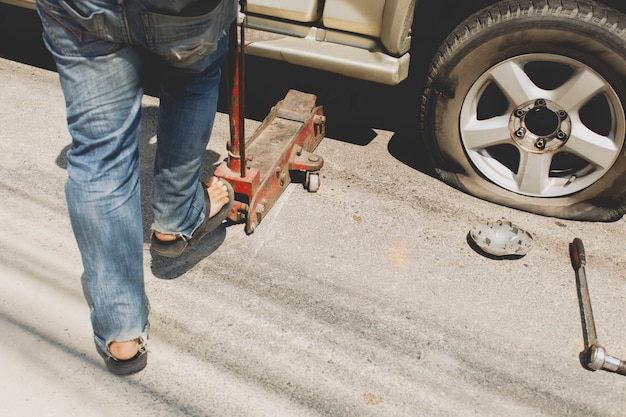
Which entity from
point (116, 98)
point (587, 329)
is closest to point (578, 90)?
point (587, 329)

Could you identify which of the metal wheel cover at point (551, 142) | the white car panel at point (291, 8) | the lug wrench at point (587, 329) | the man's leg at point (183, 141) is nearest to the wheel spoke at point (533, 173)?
the metal wheel cover at point (551, 142)

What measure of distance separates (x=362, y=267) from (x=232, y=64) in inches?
35.3

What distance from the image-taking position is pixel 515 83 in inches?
104

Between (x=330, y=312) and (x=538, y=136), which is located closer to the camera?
(x=330, y=312)

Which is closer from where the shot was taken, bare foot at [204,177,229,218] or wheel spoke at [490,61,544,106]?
bare foot at [204,177,229,218]

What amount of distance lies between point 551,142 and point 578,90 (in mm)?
236

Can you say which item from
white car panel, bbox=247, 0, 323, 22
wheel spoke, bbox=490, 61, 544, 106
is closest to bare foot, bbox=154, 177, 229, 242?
white car panel, bbox=247, 0, 323, 22

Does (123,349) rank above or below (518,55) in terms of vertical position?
below

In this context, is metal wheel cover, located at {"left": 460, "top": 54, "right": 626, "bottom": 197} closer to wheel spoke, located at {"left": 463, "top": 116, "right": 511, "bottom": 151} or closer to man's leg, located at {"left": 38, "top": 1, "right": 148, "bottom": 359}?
wheel spoke, located at {"left": 463, "top": 116, "right": 511, "bottom": 151}

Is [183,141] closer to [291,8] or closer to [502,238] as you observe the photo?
[291,8]

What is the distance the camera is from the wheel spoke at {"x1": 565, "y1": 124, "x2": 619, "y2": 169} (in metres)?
2.61

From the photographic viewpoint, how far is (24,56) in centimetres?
392

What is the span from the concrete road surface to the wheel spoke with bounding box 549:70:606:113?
0.52 meters

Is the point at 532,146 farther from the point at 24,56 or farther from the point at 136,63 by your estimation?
the point at 24,56
